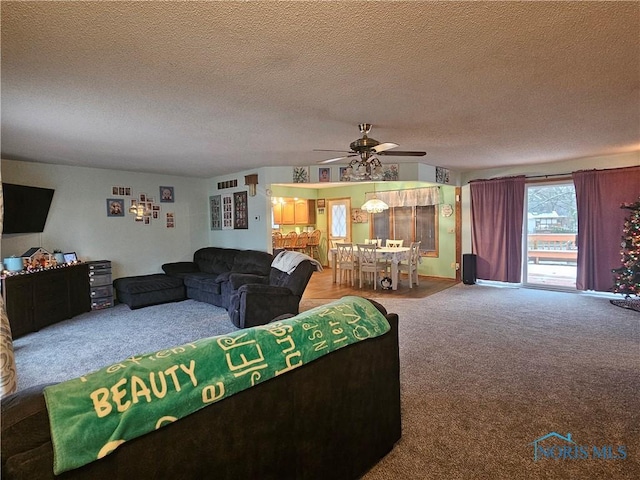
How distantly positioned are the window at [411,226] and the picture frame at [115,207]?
561 centimetres

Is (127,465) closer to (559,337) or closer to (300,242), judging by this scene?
(559,337)

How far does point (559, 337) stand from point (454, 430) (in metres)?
2.41

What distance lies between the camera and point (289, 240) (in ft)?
30.6

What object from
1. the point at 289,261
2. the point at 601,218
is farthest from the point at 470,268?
the point at 289,261

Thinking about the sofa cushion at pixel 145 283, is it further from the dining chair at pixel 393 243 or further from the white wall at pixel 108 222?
the dining chair at pixel 393 243

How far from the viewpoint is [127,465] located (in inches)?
40.8

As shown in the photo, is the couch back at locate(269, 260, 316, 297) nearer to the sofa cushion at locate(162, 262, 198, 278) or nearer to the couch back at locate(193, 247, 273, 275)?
the couch back at locate(193, 247, 273, 275)

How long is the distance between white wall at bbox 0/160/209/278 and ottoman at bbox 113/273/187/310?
56 cm

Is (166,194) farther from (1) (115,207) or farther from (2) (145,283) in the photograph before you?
(2) (145,283)

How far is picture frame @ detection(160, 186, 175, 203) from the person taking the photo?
6.81 m

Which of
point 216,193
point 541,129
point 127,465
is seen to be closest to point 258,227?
point 216,193

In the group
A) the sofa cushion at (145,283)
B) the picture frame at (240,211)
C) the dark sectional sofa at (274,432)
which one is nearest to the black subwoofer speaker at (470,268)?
the picture frame at (240,211)

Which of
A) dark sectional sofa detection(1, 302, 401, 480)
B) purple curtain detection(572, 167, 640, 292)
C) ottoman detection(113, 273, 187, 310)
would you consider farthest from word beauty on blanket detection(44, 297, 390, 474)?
purple curtain detection(572, 167, 640, 292)

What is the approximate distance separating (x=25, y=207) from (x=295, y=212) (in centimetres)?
603
